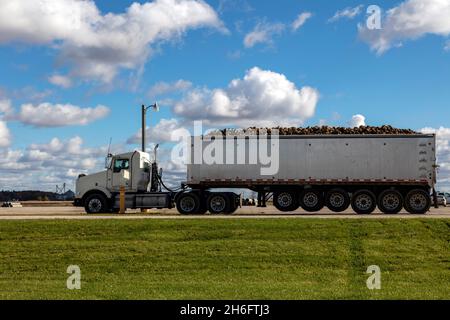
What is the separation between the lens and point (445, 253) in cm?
1828

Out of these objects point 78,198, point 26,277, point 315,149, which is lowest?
point 26,277

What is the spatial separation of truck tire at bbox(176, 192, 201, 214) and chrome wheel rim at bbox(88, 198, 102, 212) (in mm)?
3880

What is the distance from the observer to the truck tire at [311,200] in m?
29.9

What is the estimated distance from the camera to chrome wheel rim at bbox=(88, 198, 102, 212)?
1247 inches

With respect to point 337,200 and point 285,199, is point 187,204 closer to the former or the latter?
point 285,199

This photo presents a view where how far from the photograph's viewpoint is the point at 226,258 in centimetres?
1752

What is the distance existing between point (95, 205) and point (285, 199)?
9.04 metres

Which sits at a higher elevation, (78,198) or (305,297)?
(78,198)

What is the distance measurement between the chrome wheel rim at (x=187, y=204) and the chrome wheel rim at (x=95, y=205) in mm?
4035

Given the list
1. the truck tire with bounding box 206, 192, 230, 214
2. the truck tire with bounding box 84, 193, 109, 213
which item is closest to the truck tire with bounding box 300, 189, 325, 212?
the truck tire with bounding box 206, 192, 230, 214

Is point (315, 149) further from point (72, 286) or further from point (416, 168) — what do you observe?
point (72, 286)

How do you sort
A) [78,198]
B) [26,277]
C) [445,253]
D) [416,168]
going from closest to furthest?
1. [26,277]
2. [445,253]
3. [416,168]
4. [78,198]
